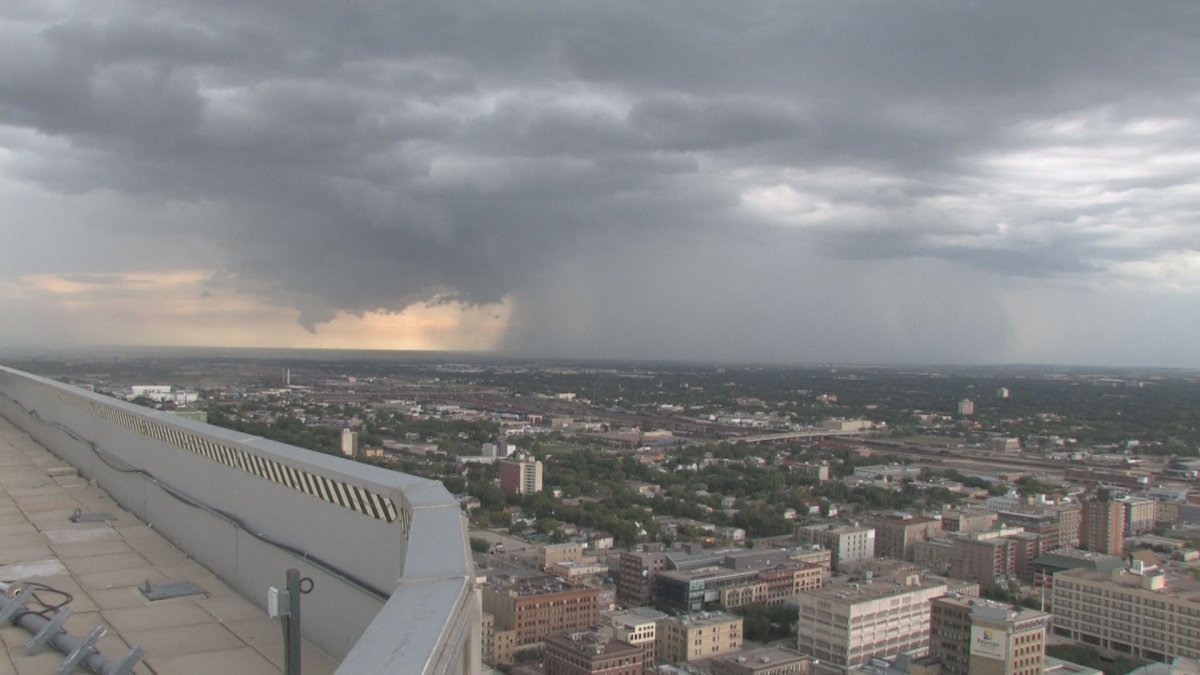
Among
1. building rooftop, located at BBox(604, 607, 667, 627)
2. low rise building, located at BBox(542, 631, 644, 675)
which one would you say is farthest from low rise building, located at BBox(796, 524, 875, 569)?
low rise building, located at BBox(542, 631, 644, 675)

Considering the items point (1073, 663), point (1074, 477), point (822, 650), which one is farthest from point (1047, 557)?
point (1074, 477)

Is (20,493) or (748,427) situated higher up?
(20,493)

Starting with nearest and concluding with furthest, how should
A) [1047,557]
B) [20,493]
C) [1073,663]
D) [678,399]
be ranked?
[20,493] → [1073,663] → [1047,557] → [678,399]

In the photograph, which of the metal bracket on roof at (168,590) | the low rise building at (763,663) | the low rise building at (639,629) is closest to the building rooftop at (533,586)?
the low rise building at (639,629)

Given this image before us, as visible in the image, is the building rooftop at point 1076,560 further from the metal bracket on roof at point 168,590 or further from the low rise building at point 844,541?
the metal bracket on roof at point 168,590

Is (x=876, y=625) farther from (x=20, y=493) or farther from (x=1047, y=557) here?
(x=20, y=493)

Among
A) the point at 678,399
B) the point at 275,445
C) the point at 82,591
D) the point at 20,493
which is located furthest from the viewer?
the point at 678,399

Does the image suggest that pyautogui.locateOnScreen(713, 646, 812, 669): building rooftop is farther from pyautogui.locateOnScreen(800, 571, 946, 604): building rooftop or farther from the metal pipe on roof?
the metal pipe on roof
